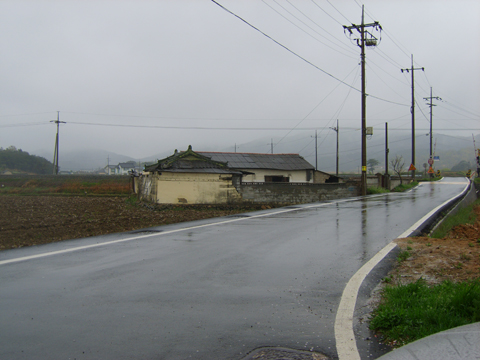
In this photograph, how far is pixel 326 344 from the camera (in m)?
3.71

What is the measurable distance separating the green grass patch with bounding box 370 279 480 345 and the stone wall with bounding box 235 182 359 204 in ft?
75.1

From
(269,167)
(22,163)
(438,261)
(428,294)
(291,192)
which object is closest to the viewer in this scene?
(428,294)

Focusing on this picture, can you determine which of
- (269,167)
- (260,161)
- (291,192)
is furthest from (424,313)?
(260,161)

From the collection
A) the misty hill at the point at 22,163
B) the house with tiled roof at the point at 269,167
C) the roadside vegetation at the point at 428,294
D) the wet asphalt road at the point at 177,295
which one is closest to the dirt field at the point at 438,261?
the roadside vegetation at the point at 428,294

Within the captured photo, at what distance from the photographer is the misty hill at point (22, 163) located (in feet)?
270

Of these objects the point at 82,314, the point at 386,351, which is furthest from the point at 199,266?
the point at 386,351

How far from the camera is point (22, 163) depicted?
8394cm

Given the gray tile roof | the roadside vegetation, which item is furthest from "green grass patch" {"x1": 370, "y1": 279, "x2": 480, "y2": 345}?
the gray tile roof

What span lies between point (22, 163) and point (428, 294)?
Result: 9397cm

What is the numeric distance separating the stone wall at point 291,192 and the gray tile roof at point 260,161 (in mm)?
10605

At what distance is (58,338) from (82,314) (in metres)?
0.59

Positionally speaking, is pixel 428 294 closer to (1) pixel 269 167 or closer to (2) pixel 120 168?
(1) pixel 269 167

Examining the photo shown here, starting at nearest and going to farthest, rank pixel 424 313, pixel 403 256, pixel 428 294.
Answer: pixel 424 313
pixel 428 294
pixel 403 256

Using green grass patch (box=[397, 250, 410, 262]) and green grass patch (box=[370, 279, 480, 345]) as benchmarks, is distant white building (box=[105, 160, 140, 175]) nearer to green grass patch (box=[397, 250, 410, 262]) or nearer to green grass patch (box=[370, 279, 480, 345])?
green grass patch (box=[397, 250, 410, 262])
